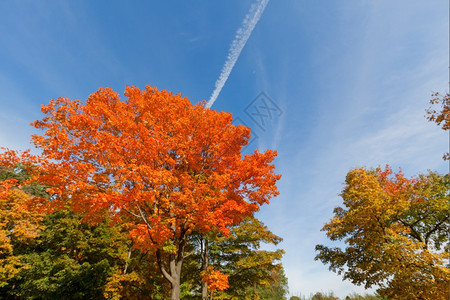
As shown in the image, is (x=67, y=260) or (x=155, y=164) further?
(x=67, y=260)

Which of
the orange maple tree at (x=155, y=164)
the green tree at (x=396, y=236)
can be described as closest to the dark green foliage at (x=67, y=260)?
the orange maple tree at (x=155, y=164)

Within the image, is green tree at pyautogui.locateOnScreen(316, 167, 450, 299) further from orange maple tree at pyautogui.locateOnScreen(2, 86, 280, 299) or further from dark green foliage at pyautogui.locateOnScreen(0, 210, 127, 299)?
dark green foliage at pyautogui.locateOnScreen(0, 210, 127, 299)

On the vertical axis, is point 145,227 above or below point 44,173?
below

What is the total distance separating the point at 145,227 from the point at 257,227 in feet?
33.8

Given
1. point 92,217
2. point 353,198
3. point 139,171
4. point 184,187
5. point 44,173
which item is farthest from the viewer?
point 353,198

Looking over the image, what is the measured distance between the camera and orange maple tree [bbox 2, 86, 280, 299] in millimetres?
8672

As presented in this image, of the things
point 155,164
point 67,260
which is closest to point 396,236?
point 155,164

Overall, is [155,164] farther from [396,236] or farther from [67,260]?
[67,260]

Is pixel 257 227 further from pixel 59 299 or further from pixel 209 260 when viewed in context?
pixel 59 299

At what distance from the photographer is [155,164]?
9984 millimetres

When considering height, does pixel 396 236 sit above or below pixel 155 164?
below

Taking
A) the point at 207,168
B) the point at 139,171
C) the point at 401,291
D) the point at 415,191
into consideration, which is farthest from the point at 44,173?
the point at 415,191

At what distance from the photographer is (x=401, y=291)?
10.0 meters

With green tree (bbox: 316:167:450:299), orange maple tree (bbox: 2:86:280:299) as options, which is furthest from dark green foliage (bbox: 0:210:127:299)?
green tree (bbox: 316:167:450:299)
